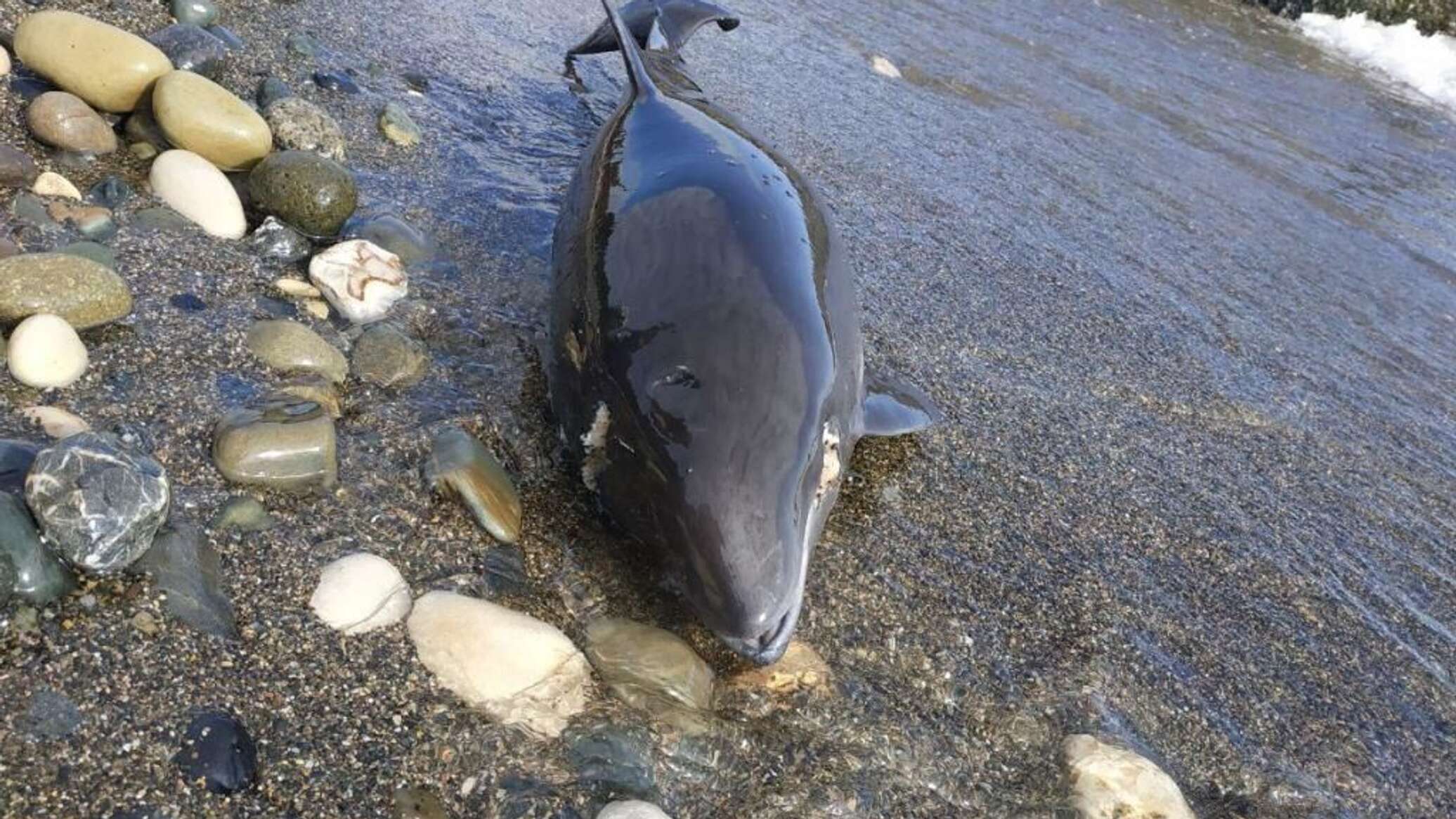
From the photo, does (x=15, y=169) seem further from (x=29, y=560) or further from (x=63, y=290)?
(x=29, y=560)

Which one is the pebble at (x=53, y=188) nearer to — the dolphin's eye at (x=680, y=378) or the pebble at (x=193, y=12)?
the pebble at (x=193, y=12)

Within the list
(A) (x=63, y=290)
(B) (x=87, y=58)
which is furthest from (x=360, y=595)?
(B) (x=87, y=58)

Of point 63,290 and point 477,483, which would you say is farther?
point 63,290

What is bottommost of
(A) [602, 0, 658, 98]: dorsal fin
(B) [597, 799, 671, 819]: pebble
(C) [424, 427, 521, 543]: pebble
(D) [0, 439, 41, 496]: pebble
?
(B) [597, 799, 671, 819]: pebble

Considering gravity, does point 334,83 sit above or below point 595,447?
below

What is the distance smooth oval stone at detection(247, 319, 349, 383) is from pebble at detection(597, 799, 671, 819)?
1.72 meters

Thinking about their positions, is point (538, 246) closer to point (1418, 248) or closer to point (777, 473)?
point (777, 473)

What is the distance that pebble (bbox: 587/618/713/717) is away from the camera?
2.45 m

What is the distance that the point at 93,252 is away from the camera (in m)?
3.31

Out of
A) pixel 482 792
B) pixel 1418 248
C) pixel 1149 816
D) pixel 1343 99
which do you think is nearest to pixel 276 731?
pixel 482 792

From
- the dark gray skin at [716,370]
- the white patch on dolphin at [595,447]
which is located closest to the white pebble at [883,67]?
the dark gray skin at [716,370]

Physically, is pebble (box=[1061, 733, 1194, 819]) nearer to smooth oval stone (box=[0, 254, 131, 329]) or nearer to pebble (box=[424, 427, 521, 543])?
pebble (box=[424, 427, 521, 543])

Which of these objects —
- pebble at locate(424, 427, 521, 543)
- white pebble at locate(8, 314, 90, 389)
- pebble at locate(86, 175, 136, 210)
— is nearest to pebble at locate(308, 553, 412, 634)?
pebble at locate(424, 427, 521, 543)

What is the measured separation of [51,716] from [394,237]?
243 centimetres
